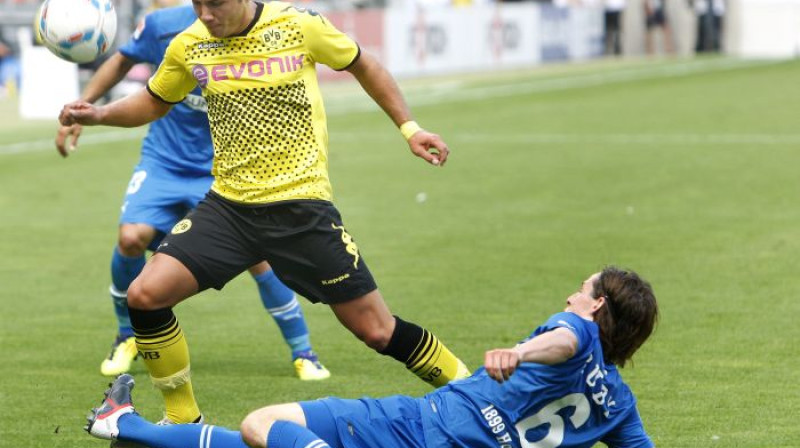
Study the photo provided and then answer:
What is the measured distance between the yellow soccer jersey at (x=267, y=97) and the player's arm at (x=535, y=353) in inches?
64.2

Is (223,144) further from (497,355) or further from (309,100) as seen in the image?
(497,355)

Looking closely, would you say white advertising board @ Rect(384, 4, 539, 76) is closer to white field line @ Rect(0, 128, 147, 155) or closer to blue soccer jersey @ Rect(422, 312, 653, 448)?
white field line @ Rect(0, 128, 147, 155)

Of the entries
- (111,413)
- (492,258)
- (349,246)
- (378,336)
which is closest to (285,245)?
(349,246)

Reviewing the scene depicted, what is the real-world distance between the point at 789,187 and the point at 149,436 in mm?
10721

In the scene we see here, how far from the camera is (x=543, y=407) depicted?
5.58 meters

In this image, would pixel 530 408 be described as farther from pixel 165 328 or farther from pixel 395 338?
pixel 165 328

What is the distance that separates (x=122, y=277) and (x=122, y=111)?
1.75 m

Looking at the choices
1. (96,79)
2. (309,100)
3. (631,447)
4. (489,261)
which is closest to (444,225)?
(489,261)

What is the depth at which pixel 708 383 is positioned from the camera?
7.83 meters

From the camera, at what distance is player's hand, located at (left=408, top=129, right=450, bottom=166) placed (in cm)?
658

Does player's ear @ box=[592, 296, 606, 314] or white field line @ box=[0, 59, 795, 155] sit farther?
white field line @ box=[0, 59, 795, 155]

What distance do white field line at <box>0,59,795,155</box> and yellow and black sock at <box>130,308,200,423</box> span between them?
1366 centimetres

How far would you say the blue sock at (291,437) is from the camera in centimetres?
546

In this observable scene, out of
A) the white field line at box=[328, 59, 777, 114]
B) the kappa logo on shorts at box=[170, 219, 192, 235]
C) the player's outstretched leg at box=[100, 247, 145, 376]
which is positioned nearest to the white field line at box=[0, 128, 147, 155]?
the white field line at box=[328, 59, 777, 114]
